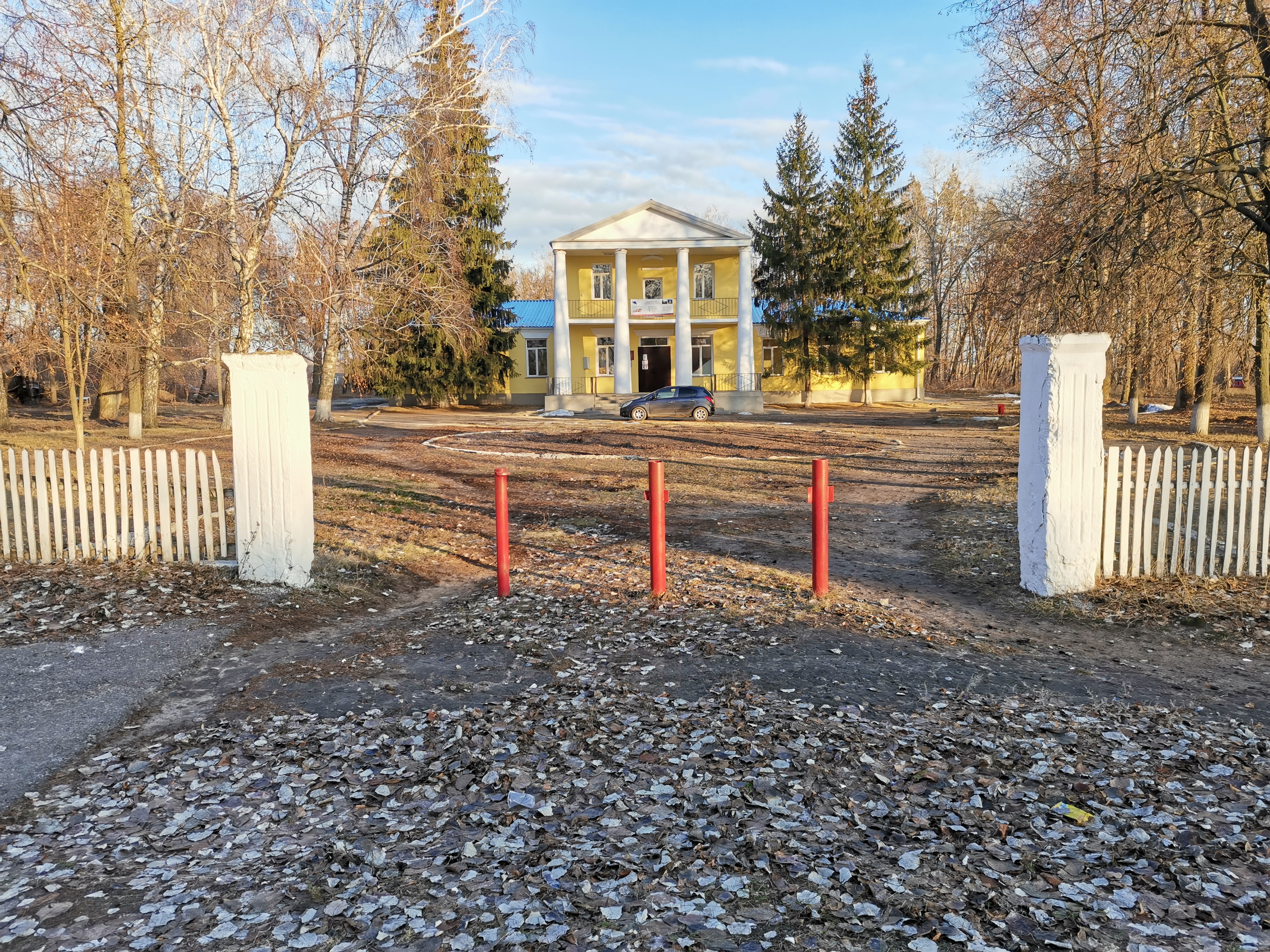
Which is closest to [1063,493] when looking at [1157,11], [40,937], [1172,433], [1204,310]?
[40,937]

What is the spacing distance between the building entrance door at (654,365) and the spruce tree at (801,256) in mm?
6471

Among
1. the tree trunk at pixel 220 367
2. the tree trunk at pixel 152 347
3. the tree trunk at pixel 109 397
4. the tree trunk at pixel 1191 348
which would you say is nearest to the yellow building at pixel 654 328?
the tree trunk at pixel 220 367

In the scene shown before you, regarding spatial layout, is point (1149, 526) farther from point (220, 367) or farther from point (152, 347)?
point (220, 367)

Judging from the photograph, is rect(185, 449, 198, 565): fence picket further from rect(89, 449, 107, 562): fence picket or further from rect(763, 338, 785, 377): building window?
rect(763, 338, 785, 377): building window

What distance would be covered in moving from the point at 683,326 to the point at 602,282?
6212 millimetres

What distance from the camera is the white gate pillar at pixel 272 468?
800 cm

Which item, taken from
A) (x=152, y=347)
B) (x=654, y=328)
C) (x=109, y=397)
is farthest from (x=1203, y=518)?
(x=654, y=328)

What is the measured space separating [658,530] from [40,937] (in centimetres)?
576

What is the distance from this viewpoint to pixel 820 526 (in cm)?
801

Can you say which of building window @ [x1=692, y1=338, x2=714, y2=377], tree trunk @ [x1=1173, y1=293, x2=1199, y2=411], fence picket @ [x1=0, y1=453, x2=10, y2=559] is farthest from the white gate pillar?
building window @ [x1=692, y1=338, x2=714, y2=377]

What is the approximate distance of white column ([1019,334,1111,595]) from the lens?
784 centimetres

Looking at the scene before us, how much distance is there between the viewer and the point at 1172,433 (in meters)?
23.8

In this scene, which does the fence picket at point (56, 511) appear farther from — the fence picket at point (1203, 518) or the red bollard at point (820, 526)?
the fence picket at point (1203, 518)

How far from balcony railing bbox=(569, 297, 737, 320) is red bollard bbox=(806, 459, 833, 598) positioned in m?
38.5
